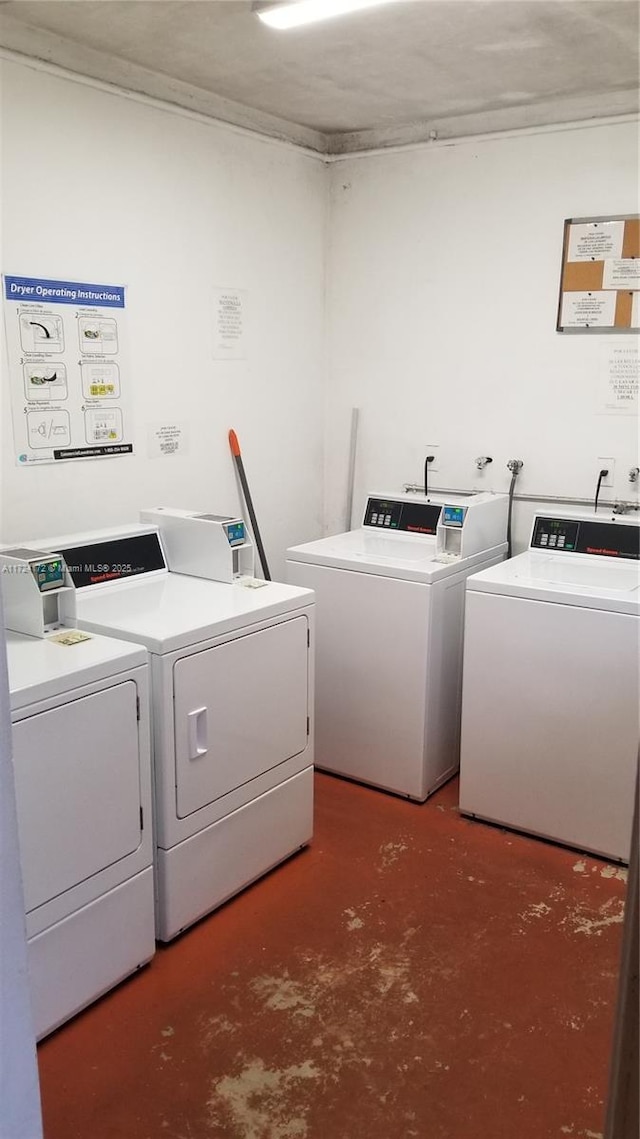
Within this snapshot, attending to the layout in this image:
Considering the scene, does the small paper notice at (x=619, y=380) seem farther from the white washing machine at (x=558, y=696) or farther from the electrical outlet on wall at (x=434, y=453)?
the electrical outlet on wall at (x=434, y=453)

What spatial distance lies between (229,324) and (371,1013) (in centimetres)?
265

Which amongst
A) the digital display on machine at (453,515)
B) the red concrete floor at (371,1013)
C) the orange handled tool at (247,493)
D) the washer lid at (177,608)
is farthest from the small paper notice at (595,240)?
the red concrete floor at (371,1013)

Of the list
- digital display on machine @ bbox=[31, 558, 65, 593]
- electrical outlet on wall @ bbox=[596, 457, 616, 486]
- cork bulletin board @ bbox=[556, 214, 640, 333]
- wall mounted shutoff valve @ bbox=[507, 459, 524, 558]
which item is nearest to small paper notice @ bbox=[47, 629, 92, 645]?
digital display on machine @ bbox=[31, 558, 65, 593]

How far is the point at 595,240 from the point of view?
3.33 m

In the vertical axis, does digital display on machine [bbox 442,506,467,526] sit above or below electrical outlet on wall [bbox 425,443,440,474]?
below

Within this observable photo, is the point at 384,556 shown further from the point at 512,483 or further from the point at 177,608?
the point at 177,608

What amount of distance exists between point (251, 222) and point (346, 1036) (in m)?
3.07

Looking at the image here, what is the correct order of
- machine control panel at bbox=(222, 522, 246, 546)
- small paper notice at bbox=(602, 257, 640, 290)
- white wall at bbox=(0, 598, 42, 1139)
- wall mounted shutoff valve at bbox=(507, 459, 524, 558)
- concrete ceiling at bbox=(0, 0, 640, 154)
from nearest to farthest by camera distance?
white wall at bbox=(0, 598, 42, 1139) < concrete ceiling at bbox=(0, 0, 640, 154) < machine control panel at bbox=(222, 522, 246, 546) < small paper notice at bbox=(602, 257, 640, 290) < wall mounted shutoff valve at bbox=(507, 459, 524, 558)

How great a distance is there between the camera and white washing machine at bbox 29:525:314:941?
2.33m

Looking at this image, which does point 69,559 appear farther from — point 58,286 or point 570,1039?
point 570,1039

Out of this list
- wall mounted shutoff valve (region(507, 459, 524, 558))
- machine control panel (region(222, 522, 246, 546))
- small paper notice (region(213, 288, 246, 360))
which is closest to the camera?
machine control panel (region(222, 522, 246, 546))

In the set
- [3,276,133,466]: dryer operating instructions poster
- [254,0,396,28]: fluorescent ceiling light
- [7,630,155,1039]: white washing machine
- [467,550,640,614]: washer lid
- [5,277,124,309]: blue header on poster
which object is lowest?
[7,630,155,1039]: white washing machine

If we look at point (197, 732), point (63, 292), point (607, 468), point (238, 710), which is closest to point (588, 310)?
point (607, 468)

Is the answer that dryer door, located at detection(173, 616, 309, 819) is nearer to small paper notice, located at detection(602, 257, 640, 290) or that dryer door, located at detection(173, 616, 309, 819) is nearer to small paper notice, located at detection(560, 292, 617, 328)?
small paper notice, located at detection(560, 292, 617, 328)
